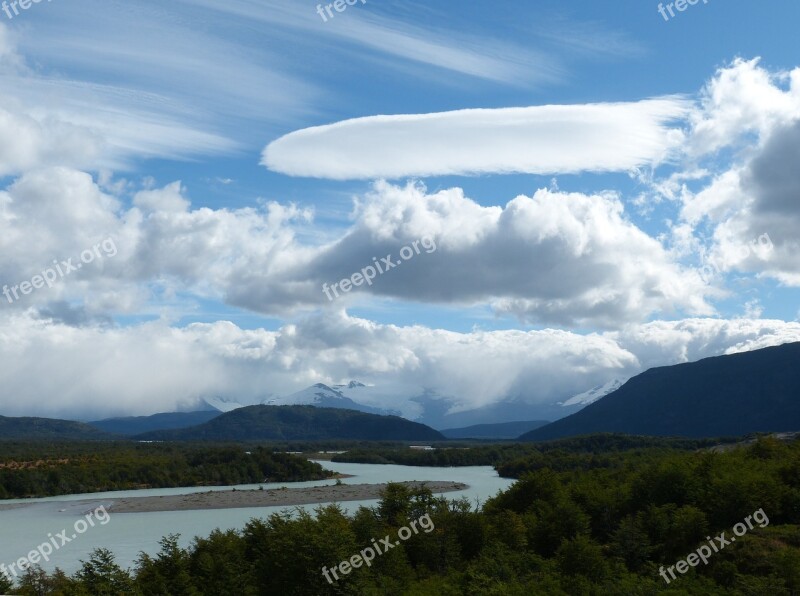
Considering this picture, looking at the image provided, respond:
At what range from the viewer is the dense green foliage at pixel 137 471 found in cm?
11131

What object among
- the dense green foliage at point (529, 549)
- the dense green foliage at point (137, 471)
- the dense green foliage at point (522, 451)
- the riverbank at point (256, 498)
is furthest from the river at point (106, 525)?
the dense green foliage at point (522, 451)

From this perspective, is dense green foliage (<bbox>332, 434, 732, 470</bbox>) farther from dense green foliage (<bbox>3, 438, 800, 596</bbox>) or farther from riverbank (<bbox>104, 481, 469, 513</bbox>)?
dense green foliage (<bbox>3, 438, 800, 596</bbox>)

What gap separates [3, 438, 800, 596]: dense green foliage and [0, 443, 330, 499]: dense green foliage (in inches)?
3090

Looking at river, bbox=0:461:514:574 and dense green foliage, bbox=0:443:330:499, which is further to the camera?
dense green foliage, bbox=0:443:330:499

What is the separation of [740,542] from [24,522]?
6960 cm

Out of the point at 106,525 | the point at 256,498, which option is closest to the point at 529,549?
the point at 106,525

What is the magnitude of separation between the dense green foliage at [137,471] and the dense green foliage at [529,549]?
78476 millimetres

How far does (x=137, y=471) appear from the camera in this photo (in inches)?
4951

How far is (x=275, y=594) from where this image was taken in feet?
113

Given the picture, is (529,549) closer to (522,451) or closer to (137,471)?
(137,471)

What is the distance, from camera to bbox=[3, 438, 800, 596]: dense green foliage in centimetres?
3091

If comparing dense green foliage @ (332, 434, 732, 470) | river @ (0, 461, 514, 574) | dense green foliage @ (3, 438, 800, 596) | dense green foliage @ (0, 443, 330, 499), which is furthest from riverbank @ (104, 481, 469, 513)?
dense green foliage @ (332, 434, 732, 470)

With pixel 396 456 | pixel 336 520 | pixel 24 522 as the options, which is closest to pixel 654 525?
pixel 336 520

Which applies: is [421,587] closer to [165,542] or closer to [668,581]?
[668,581]
